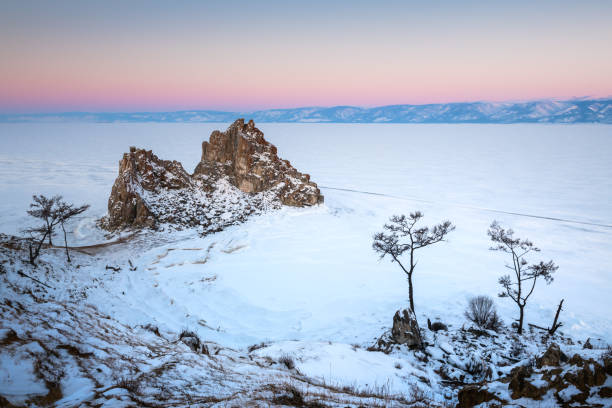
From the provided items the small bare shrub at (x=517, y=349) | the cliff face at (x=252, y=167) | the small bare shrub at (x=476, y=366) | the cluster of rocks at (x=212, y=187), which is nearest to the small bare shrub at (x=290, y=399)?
the small bare shrub at (x=476, y=366)

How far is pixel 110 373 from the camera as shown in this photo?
24.2 feet

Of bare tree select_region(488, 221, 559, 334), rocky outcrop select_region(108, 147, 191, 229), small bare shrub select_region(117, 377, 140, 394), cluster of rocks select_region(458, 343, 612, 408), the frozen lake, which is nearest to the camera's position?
cluster of rocks select_region(458, 343, 612, 408)

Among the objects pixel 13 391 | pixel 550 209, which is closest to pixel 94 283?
pixel 13 391

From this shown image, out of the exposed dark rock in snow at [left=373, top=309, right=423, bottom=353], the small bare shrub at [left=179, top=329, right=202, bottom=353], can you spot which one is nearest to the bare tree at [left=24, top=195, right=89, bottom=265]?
the small bare shrub at [left=179, top=329, right=202, bottom=353]

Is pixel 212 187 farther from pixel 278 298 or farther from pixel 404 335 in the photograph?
pixel 404 335

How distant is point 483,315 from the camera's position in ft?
59.7

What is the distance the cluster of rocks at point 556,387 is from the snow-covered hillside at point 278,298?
2043 mm

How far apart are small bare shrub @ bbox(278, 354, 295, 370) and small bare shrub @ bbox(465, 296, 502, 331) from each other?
38.4 ft

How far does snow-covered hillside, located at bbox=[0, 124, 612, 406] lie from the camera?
764 centimetres

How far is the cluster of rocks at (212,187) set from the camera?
3428 centimetres

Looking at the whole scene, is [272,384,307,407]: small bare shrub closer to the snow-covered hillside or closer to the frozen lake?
the snow-covered hillside

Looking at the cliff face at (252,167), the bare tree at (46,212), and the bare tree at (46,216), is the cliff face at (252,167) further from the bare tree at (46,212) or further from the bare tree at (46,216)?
the bare tree at (46,212)

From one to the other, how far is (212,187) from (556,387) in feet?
131

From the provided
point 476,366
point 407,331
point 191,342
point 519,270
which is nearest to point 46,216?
point 191,342
